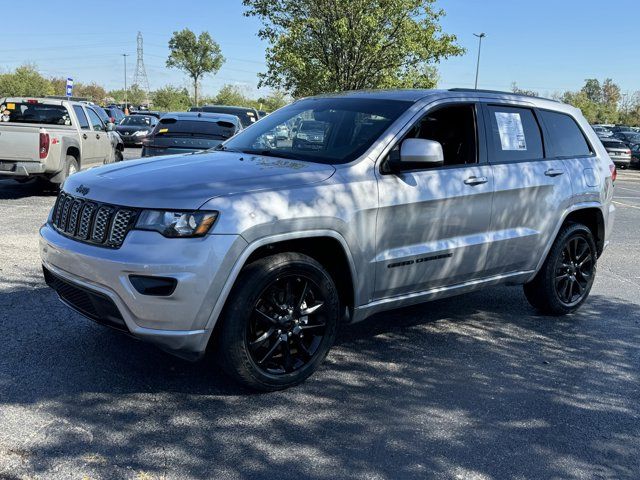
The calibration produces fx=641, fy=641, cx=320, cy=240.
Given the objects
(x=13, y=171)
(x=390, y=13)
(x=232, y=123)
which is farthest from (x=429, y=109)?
(x=390, y=13)

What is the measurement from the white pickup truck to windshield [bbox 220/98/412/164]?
7.06 m

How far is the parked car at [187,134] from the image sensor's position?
10070mm

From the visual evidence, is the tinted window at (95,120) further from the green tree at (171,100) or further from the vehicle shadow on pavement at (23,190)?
the green tree at (171,100)

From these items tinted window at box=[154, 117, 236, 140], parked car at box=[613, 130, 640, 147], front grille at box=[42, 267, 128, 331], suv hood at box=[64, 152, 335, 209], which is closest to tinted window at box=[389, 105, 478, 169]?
suv hood at box=[64, 152, 335, 209]

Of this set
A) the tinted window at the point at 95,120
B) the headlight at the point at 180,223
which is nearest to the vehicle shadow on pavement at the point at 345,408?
the headlight at the point at 180,223

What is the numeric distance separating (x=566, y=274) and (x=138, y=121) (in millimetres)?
25383

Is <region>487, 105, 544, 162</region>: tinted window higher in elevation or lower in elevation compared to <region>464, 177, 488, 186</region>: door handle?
higher

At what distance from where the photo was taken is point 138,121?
28.2 meters

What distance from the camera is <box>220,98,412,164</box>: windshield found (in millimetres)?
4398

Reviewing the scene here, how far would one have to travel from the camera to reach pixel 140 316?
3.45 metres

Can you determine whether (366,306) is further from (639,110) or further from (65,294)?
(639,110)

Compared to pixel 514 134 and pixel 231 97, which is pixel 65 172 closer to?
pixel 514 134

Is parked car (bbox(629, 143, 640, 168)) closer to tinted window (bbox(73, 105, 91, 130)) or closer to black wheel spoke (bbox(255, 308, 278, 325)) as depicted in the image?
tinted window (bbox(73, 105, 91, 130))

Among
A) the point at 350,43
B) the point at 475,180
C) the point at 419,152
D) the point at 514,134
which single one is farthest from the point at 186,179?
the point at 350,43
